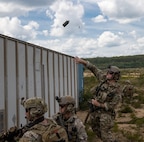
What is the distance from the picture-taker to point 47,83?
1143 cm

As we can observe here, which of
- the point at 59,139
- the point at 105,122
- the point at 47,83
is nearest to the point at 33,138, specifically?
the point at 59,139

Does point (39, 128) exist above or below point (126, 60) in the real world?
below

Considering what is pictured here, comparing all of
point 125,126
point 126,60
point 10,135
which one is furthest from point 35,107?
point 126,60

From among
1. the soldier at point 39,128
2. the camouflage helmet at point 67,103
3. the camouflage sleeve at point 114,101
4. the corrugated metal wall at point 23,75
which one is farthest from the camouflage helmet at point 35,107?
the corrugated metal wall at point 23,75

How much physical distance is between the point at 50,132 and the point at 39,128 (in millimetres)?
111

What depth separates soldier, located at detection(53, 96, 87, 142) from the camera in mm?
4379

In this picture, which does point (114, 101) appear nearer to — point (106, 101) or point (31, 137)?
point (106, 101)

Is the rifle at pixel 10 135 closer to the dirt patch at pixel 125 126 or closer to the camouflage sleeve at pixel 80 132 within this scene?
the camouflage sleeve at pixel 80 132

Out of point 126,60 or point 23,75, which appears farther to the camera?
point 126,60

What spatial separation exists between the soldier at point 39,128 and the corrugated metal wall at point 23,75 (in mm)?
4133

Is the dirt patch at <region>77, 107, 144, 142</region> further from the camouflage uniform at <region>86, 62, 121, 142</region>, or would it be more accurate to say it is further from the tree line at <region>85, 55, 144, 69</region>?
the tree line at <region>85, 55, 144, 69</region>

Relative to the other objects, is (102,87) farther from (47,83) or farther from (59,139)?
(47,83)

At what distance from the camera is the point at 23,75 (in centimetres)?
909

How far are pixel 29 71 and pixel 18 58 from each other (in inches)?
36.6
